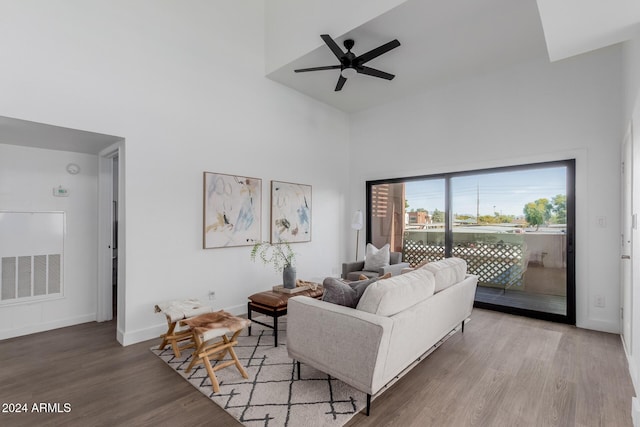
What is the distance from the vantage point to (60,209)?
3646 mm

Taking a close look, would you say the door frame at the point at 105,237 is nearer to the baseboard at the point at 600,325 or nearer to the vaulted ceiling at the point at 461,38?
the vaulted ceiling at the point at 461,38

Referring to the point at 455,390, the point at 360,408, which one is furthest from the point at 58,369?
the point at 455,390

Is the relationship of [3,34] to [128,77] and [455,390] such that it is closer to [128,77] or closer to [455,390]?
[128,77]

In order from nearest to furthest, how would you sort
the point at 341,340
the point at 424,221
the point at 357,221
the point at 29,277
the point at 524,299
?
1. the point at 341,340
2. the point at 29,277
3. the point at 524,299
4. the point at 424,221
5. the point at 357,221

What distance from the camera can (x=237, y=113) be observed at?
14.0 feet

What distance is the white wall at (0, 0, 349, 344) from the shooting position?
2.80 meters

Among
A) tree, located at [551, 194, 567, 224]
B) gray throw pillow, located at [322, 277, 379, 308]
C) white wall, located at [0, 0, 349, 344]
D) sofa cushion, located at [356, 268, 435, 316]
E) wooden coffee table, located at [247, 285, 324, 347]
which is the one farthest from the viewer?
tree, located at [551, 194, 567, 224]

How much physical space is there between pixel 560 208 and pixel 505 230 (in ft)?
2.27

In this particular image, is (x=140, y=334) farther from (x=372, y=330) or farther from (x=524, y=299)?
(x=524, y=299)

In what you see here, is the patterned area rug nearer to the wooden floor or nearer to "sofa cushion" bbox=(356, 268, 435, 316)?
the wooden floor

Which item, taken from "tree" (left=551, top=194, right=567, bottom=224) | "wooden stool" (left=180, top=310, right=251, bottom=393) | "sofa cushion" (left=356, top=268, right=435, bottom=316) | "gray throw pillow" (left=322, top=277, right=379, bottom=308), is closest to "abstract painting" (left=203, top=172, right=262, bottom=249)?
"wooden stool" (left=180, top=310, right=251, bottom=393)

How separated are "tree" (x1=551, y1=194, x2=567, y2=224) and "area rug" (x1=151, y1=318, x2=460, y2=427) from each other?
11.3 ft

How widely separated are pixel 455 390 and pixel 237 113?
13.1 ft

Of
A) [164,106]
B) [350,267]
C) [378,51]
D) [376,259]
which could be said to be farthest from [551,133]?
[164,106]
